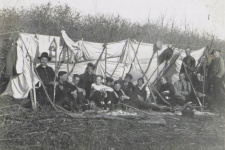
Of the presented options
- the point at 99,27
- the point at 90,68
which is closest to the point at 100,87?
the point at 90,68

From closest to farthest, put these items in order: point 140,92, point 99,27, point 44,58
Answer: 1. point 44,58
2. point 140,92
3. point 99,27

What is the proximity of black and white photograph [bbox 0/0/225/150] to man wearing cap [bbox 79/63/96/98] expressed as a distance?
0.03 m

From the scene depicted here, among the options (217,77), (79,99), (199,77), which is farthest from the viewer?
(199,77)

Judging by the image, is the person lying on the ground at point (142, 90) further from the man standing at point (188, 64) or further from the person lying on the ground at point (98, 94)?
the man standing at point (188, 64)

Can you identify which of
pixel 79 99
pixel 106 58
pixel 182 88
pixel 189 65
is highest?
pixel 106 58

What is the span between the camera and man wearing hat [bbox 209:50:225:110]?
8281mm

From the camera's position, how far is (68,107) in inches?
268

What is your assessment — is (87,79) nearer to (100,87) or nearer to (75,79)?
(75,79)

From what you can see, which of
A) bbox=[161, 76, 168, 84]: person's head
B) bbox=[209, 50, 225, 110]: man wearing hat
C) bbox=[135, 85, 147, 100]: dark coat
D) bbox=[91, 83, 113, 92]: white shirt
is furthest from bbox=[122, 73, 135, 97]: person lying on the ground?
bbox=[209, 50, 225, 110]: man wearing hat

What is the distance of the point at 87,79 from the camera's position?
7938 mm

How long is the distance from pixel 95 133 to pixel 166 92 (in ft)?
12.7

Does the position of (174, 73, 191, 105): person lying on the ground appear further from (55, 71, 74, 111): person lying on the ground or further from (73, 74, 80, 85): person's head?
(55, 71, 74, 111): person lying on the ground

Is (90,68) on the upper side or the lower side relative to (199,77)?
upper

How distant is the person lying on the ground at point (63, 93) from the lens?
684cm
